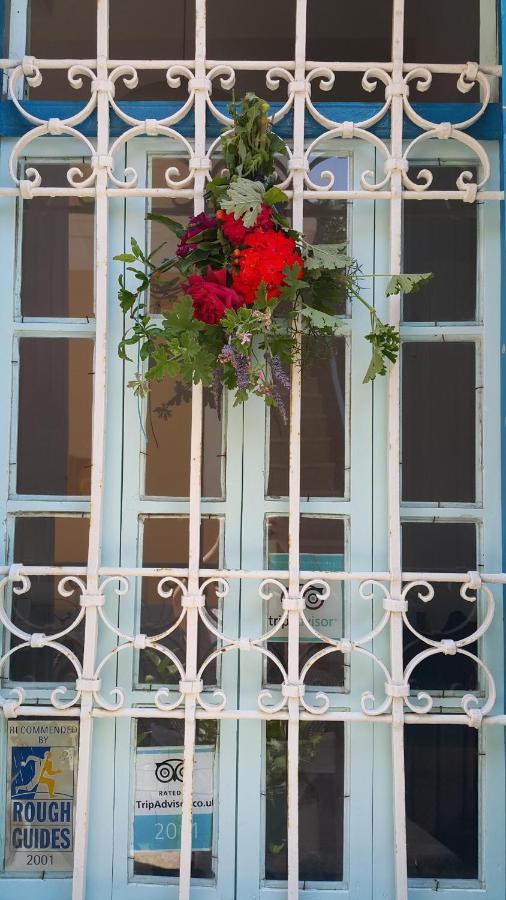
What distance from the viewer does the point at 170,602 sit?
2.56 m

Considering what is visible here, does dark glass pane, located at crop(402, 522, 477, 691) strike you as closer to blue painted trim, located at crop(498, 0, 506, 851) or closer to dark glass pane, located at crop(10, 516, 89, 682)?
blue painted trim, located at crop(498, 0, 506, 851)

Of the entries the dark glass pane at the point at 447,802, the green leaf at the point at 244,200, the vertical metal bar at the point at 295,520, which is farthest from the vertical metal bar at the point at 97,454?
the dark glass pane at the point at 447,802

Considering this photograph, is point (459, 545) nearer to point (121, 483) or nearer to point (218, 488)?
point (218, 488)

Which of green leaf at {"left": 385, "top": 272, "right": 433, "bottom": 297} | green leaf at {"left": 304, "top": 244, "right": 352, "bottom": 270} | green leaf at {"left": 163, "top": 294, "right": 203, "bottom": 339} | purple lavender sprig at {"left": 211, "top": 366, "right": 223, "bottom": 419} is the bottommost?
purple lavender sprig at {"left": 211, "top": 366, "right": 223, "bottom": 419}

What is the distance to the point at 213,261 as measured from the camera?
95.1 inches

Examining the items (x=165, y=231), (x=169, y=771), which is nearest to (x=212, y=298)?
(x=165, y=231)

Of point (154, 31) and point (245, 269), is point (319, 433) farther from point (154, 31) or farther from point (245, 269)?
point (154, 31)

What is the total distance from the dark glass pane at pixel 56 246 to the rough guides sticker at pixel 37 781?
120 centimetres

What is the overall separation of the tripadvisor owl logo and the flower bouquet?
3.36ft

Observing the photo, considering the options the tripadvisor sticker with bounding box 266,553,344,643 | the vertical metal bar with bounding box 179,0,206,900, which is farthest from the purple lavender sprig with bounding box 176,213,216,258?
the tripadvisor sticker with bounding box 266,553,344,643

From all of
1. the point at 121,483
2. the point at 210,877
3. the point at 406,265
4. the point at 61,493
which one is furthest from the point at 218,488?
the point at 210,877

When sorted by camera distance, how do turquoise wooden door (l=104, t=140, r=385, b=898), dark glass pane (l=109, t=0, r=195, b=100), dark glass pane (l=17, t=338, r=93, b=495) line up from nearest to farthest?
turquoise wooden door (l=104, t=140, r=385, b=898), dark glass pane (l=17, t=338, r=93, b=495), dark glass pane (l=109, t=0, r=195, b=100)

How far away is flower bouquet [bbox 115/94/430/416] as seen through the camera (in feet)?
7.57

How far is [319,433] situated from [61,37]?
1.40m
